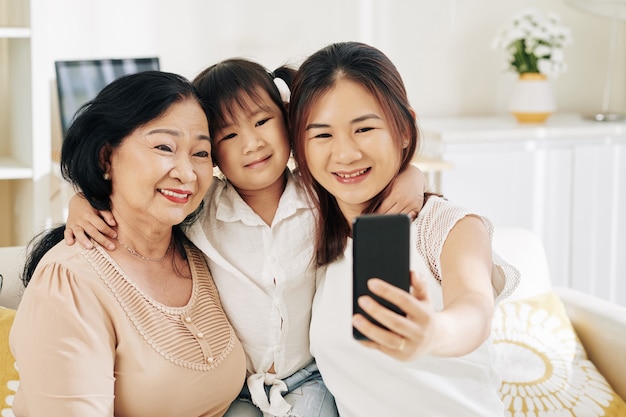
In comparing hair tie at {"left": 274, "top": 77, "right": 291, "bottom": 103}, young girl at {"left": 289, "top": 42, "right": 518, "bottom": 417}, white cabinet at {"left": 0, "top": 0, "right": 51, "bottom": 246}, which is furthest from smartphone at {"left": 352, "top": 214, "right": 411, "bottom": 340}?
white cabinet at {"left": 0, "top": 0, "right": 51, "bottom": 246}

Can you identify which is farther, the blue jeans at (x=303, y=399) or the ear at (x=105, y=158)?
the blue jeans at (x=303, y=399)

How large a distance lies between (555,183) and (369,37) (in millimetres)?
907

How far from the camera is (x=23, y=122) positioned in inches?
106

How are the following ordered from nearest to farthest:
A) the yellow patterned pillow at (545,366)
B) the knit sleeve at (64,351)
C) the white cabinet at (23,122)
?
the knit sleeve at (64,351)
the yellow patterned pillow at (545,366)
the white cabinet at (23,122)

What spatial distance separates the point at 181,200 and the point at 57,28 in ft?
5.74

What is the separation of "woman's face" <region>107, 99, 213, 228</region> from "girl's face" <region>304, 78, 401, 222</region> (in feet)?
0.64

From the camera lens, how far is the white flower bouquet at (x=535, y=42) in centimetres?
330

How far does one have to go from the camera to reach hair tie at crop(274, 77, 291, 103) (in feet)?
5.36

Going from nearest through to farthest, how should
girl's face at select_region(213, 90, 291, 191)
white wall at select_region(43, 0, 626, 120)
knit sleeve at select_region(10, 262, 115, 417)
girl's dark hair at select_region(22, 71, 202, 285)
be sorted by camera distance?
knit sleeve at select_region(10, 262, 115, 417)
girl's dark hair at select_region(22, 71, 202, 285)
girl's face at select_region(213, 90, 291, 191)
white wall at select_region(43, 0, 626, 120)

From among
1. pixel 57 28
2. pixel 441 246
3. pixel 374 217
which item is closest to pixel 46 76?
pixel 57 28

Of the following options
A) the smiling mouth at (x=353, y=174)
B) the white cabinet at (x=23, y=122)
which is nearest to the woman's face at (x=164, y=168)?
the smiling mouth at (x=353, y=174)

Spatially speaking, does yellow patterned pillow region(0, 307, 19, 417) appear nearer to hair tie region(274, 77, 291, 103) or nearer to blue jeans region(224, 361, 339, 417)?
blue jeans region(224, 361, 339, 417)

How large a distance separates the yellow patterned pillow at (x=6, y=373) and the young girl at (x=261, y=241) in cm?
31

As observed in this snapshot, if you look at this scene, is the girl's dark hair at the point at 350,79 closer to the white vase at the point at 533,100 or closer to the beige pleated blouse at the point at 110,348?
the beige pleated blouse at the point at 110,348
